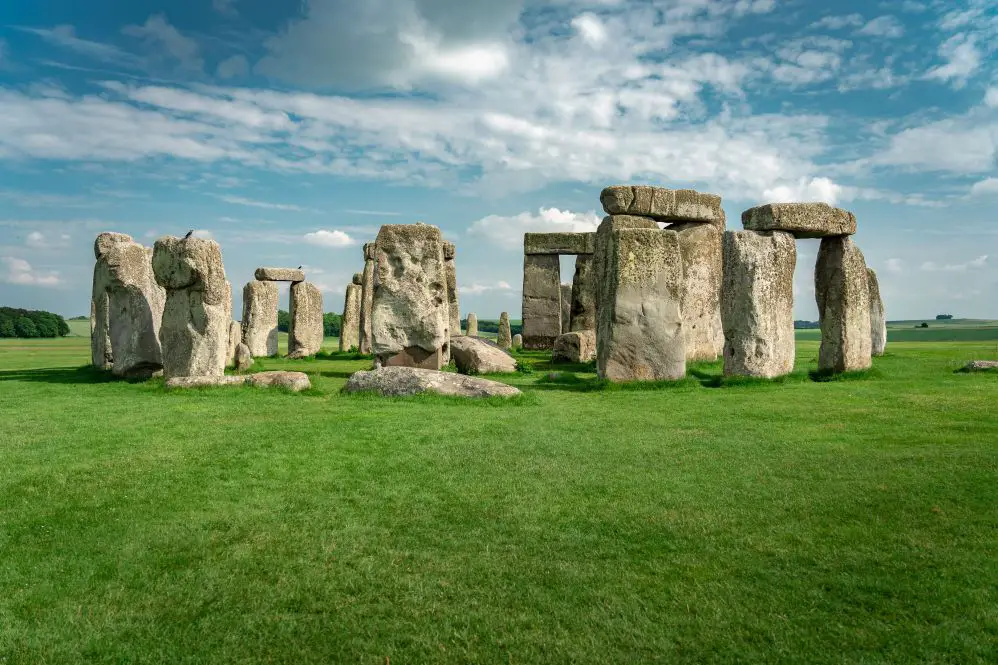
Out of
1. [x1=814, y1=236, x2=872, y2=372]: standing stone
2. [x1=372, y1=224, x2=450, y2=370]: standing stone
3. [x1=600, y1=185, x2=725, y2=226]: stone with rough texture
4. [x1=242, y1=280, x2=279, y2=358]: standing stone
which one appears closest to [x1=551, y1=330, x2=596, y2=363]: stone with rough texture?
[x1=600, y1=185, x2=725, y2=226]: stone with rough texture

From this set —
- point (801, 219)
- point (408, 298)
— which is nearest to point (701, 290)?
point (801, 219)

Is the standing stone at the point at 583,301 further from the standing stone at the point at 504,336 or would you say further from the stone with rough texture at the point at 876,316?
the stone with rough texture at the point at 876,316

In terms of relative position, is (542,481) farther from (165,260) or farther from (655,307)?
(165,260)

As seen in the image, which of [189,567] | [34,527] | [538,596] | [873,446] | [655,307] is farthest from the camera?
[655,307]

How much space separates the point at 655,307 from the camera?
10.7 meters

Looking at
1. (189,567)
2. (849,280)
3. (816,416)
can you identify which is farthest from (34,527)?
(849,280)

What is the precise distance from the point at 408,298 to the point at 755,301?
20.2 ft

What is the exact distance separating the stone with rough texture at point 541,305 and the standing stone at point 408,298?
30.0 ft

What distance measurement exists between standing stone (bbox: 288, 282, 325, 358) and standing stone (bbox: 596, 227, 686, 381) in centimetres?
1163

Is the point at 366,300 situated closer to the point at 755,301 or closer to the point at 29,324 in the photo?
the point at 755,301

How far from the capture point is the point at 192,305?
11648 mm

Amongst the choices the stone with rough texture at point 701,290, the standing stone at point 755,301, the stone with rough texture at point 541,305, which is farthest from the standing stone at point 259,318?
the standing stone at point 755,301

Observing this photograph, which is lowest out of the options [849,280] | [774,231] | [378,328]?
[378,328]

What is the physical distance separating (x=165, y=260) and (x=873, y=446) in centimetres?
1054
